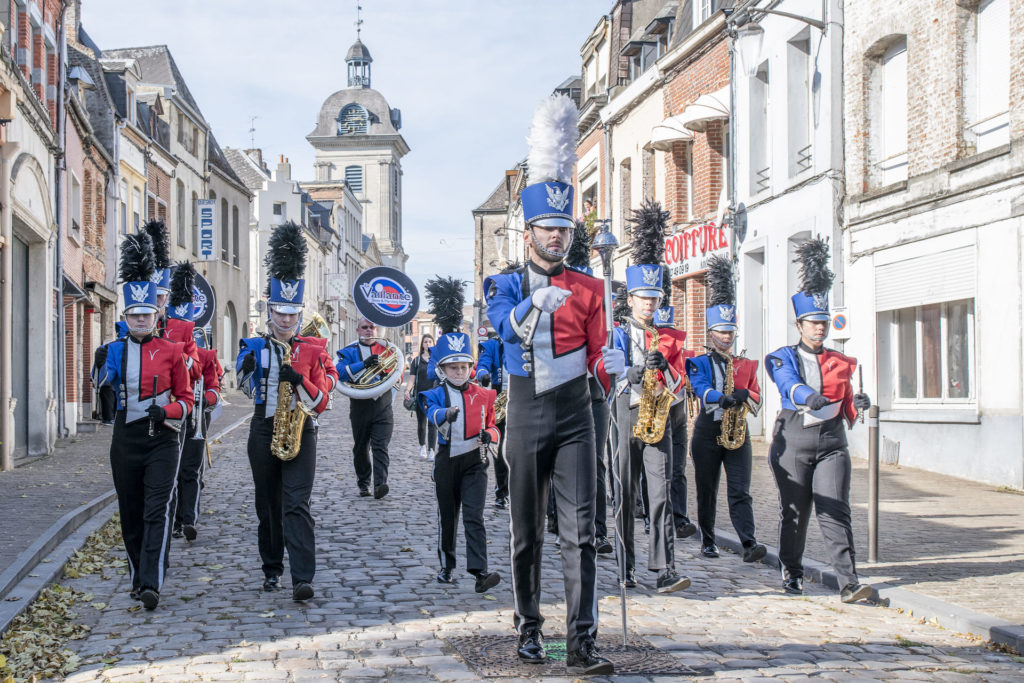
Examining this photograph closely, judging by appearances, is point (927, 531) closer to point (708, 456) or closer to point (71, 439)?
point (708, 456)

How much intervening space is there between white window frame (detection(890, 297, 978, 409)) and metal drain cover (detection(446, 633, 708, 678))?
34.5ft

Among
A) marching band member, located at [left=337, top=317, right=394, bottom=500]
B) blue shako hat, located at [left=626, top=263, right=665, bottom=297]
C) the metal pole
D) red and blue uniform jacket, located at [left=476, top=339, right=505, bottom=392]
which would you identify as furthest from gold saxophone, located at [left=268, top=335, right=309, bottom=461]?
marching band member, located at [left=337, top=317, right=394, bottom=500]

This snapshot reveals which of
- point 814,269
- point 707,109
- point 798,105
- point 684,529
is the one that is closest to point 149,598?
point 684,529

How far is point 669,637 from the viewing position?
6449 mm

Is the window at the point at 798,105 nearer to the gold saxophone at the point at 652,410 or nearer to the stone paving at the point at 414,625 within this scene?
the stone paving at the point at 414,625

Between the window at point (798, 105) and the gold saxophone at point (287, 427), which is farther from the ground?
the window at point (798, 105)

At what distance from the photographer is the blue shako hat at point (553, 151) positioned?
19.7ft

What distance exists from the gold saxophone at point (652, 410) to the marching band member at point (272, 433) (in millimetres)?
2165

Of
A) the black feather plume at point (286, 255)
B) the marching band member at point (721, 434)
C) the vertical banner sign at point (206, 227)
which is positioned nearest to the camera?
the black feather plume at point (286, 255)

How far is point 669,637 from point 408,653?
4.70 ft

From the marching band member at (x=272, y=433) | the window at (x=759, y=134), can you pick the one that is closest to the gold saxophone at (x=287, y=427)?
the marching band member at (x=272, y=433)

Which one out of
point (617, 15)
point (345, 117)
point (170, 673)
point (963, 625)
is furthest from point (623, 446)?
point (345, 117)

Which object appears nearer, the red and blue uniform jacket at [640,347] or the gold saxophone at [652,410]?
the gold saxophone at [652,410]

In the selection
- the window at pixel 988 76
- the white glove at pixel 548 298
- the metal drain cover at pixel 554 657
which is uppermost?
the window at pixel 988 76
